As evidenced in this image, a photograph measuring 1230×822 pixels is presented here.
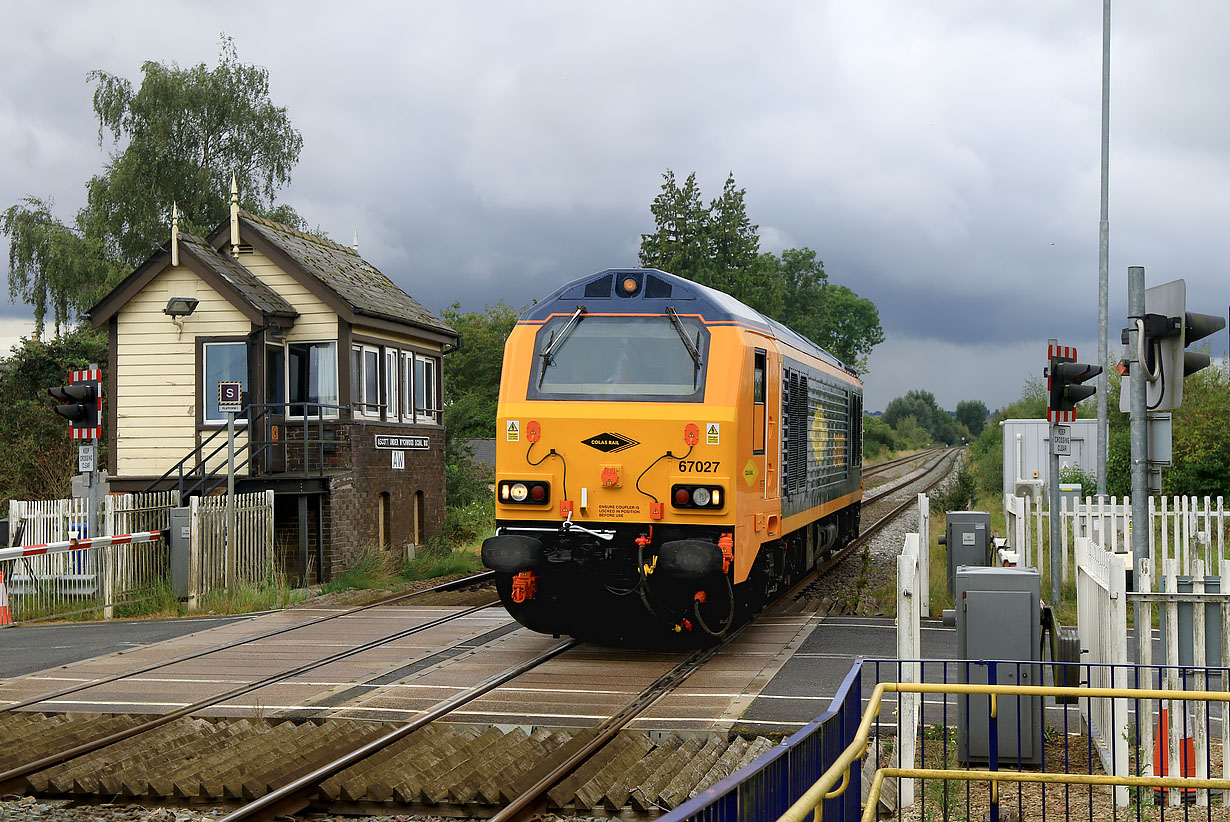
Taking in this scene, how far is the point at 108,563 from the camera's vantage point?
54.7ft

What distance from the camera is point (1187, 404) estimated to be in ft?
97.3

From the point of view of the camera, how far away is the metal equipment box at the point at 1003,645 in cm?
780

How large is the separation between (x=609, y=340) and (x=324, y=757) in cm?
517

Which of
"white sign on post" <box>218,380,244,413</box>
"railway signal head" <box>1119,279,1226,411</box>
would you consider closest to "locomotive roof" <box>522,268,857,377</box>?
"railway signal head" <box>1119,279,1226,411</box>

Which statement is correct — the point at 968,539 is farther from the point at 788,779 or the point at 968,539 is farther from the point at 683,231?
the point at 683,231

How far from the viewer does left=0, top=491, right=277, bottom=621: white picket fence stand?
1695cm

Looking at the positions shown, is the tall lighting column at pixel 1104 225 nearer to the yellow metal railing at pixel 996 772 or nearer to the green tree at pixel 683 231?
the yellow metal railing at pixel 996 772

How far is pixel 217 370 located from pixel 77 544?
6461 millimetres

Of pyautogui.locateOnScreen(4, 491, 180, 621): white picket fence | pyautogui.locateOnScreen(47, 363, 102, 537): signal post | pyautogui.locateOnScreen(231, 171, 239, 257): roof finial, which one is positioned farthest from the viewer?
pyautogui.locateOnScreen(231, 171, 239, 257): roof finial

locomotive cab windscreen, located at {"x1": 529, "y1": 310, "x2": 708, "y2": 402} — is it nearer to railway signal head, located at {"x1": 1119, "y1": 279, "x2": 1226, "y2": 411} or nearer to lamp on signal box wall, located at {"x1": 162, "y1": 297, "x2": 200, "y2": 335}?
railway signal head, located at {"x1": 1119, "y1": 279, "x2": 1226, "y2": 411}

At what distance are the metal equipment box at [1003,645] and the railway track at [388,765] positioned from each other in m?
1.39

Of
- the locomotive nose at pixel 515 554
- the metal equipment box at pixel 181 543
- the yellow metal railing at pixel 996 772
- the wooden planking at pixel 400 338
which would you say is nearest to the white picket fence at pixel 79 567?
the metal equipment box at pixel 181 543

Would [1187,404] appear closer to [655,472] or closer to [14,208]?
[655,472]

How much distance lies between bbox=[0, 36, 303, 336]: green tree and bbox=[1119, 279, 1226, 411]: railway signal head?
3695cm
